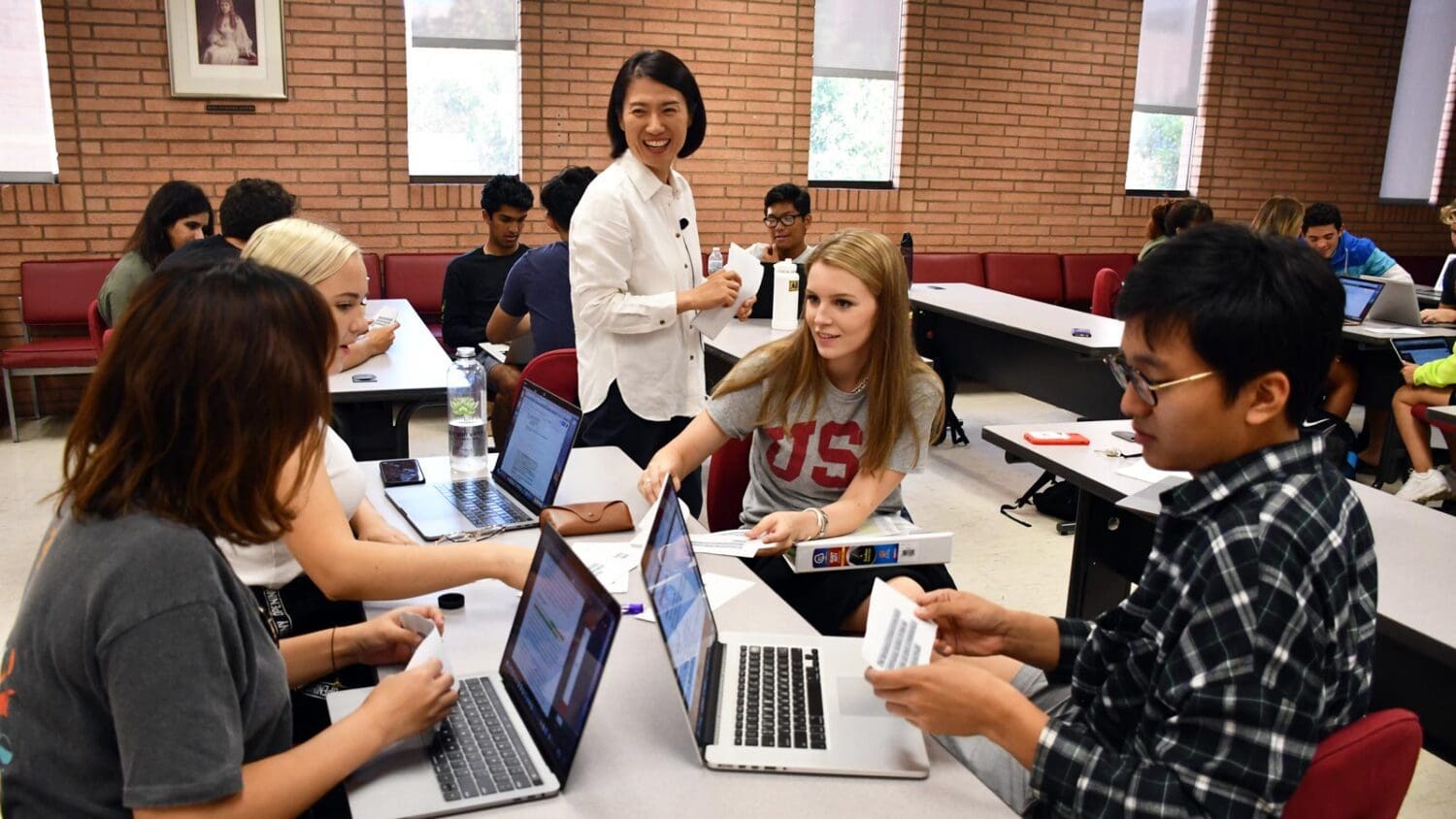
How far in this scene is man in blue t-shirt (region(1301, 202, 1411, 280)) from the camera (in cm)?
602

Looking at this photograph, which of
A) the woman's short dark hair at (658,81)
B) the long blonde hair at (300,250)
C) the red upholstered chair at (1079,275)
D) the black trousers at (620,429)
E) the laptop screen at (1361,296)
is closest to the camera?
the long blonde hair at (300,250)

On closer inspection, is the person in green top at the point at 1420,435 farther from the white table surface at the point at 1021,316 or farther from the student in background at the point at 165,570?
the student in background at the point at 165,570

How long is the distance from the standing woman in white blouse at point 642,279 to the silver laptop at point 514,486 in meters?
0.53

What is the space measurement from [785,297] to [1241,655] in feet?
12.3

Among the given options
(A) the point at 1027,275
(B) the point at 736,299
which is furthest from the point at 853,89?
(B) the point at 736,299

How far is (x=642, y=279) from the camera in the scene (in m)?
3.03

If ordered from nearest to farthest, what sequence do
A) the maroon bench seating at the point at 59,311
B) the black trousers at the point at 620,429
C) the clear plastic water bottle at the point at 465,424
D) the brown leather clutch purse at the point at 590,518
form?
the brown leather clutch purse at the point at 590,518, the clear plastic water bottle at the point at 465,424, the black trousers at the point at 620,429, the maroon bench seating at the point at 59,311

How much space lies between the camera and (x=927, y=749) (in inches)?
56.1

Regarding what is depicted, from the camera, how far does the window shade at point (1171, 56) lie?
8.02 metres

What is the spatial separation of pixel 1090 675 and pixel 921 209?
255 inches

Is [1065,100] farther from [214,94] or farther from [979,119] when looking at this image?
[214,94]

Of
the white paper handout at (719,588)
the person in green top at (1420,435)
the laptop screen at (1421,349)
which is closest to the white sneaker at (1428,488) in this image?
the person in green top at (1420,435)

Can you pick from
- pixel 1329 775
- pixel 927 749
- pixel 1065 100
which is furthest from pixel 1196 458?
pixel 1065 100

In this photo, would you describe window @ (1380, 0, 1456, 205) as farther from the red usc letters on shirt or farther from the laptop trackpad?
the laptop trackpad
